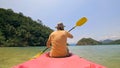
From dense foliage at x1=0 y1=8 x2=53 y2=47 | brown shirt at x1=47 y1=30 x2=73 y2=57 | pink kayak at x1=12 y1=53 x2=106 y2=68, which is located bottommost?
pink kayak at x1=12 y1=53 x2=106 y2=68

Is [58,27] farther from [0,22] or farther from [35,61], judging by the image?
[0,22]

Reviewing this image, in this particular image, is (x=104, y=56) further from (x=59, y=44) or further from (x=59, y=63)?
(x=59, y=63)

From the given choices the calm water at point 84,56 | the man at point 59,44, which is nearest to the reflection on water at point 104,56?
the calm water at point 84,56

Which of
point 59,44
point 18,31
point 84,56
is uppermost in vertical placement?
point 18,31

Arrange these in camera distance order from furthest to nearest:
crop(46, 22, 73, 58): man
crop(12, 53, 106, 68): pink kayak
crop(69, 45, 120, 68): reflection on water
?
crop(69, 45, 120, 68): reflection on water < crop(46, 22, 73, 58): man < crop(12, 53, 106, 68): pink kayak

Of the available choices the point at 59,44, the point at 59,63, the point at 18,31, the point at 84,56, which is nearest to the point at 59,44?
the point at 59,44

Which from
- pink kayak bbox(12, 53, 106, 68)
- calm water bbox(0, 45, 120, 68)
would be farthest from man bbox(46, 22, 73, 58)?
calm water bbox(0, 45, 120, 68)

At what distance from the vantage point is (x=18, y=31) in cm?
6141

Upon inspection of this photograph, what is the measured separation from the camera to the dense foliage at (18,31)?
5825cm

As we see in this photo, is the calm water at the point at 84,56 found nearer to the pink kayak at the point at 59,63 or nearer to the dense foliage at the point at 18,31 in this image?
the pink kayak at the point at 59,63

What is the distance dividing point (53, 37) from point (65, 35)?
0.28 meters

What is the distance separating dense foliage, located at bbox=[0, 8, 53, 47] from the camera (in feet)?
191

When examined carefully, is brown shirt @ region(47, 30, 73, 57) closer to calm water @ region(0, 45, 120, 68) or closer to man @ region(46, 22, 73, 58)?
man @ region(46, 22, 73, 58)

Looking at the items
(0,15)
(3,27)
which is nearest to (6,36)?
(3,27)
